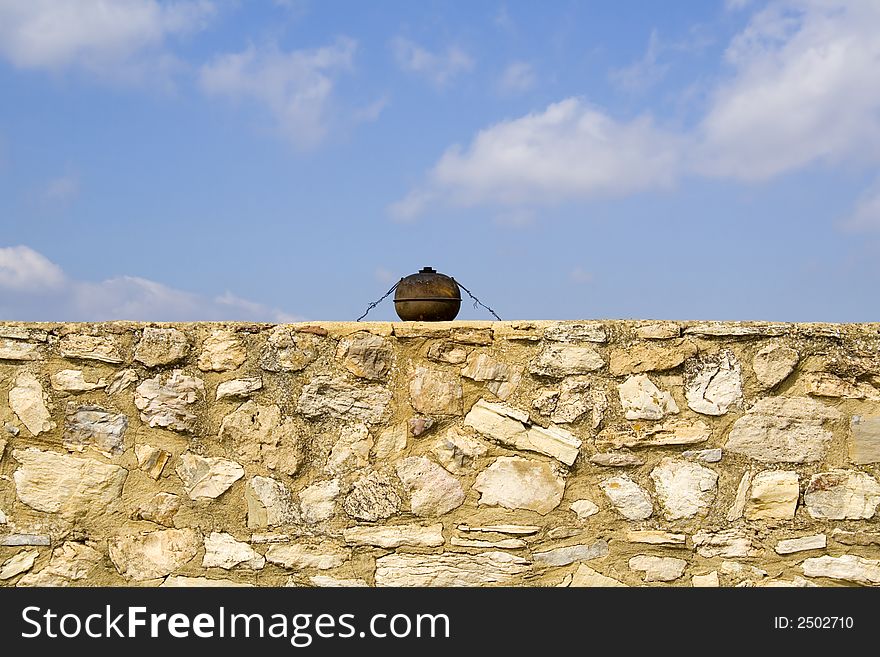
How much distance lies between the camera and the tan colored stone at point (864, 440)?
326 centimetres

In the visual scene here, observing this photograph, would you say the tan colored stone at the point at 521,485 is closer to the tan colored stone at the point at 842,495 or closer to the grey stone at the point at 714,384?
the grey stone at the point at 714,384

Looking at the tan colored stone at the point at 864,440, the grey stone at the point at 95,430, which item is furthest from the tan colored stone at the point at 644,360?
the grey stone at the point at 95,430

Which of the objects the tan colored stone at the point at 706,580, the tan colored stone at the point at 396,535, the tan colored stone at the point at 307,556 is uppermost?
the tan colored stone at the point at 396,535

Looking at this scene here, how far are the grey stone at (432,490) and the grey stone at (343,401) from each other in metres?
0.26

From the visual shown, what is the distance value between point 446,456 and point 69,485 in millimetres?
1422

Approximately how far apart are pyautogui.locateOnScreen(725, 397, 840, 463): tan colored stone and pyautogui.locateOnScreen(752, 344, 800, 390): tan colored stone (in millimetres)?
67

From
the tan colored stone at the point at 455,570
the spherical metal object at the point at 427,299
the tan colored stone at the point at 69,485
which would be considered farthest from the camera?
the spherical metal object at the point at 427,299

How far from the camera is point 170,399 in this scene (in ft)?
10.9

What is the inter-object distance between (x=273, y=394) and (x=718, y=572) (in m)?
1.76

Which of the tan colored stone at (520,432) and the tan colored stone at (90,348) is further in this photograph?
the tan colored stone at (90,348)

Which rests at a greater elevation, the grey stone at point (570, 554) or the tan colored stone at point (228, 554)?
the tan colored stone at point (228, 554)

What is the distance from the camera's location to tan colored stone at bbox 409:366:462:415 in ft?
10.8

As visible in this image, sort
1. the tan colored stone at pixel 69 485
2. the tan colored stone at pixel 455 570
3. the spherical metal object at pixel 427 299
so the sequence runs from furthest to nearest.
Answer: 1. the spherical metal object at pixel 427 299
2. the tan colored stone at pixel 69 485
3. the tan colored stone at pixel 455 570

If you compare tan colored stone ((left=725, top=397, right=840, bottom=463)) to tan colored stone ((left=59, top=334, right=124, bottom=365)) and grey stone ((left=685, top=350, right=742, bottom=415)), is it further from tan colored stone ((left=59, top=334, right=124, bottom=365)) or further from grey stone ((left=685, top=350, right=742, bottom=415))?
tan colored stone ((left=59, top=334, right=124, bottom=365))
